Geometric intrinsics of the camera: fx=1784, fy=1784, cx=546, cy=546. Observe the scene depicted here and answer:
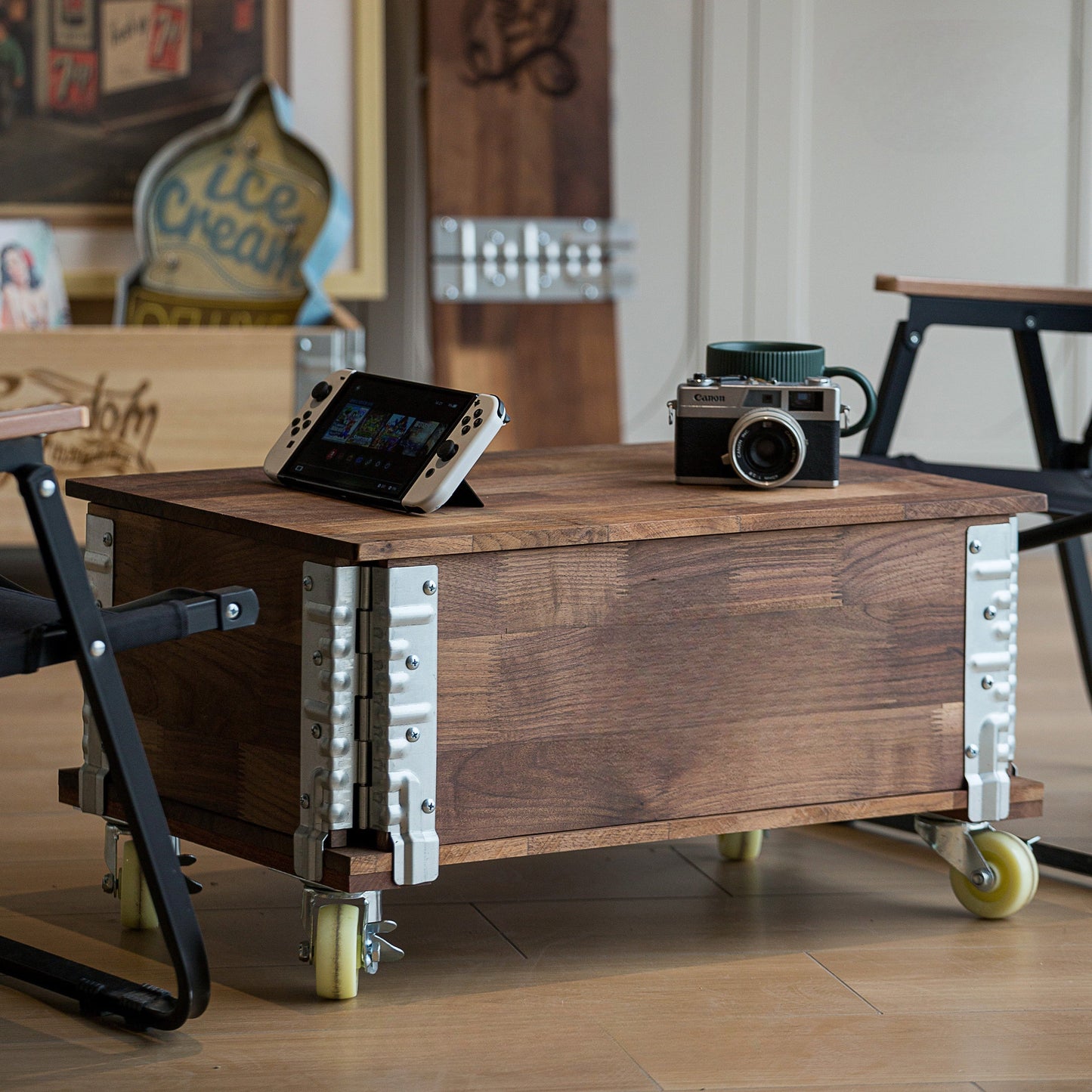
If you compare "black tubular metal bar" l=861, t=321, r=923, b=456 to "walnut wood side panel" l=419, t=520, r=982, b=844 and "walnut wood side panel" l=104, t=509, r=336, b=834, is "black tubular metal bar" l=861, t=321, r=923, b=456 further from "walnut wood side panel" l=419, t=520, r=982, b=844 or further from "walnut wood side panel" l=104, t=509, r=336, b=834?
"walnut wood side panel" l=104, t=509, r=336, b=834

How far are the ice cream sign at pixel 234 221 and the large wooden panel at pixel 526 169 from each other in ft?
1.01

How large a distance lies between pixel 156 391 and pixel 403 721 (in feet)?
5.19

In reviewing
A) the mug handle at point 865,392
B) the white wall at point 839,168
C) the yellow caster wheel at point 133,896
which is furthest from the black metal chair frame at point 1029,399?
the white wall at point 839,168

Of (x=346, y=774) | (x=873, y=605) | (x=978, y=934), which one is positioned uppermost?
(x=873, y=605)

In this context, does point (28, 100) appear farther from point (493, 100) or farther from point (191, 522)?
point (191, 522)

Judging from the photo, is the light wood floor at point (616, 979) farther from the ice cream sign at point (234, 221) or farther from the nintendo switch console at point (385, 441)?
the ice cream sign at point (234, 221)

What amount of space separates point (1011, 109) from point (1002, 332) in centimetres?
47

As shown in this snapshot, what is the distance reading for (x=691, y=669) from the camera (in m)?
1.55

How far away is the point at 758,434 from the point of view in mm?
1654

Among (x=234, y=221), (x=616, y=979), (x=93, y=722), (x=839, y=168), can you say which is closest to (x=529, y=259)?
(x=234, y=221)

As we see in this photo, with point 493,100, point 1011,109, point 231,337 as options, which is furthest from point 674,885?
point 1011,109

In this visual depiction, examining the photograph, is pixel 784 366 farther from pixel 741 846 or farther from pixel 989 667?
pixel 741 846

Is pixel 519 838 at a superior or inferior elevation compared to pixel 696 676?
inferior

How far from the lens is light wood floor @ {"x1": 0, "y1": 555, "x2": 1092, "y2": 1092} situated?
1384mm
